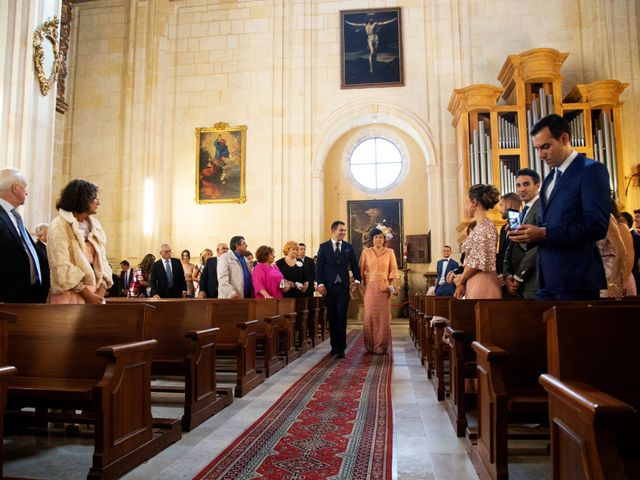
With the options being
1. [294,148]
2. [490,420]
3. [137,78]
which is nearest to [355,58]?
[294,148]

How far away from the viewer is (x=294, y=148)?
523 inches

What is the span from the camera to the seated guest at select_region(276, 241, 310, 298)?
8234mm

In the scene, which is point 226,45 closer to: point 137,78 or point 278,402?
point 137,78

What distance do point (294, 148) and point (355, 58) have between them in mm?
2712

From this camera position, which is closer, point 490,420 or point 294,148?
point 490,420

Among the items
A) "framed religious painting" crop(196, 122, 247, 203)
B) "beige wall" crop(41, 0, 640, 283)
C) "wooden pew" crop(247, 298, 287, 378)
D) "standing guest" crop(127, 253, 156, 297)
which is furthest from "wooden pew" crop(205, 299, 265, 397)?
"framed religious painting" crop(196, 122, 247, 203)

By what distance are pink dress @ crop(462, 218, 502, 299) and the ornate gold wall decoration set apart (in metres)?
6.34

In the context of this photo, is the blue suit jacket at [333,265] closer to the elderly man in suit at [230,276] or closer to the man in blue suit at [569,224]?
the elderly man in suit at [230,276]

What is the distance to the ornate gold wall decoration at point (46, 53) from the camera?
725cm

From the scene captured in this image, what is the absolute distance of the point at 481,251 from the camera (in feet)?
13.1

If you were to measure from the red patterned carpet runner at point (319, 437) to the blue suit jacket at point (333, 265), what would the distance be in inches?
88.8

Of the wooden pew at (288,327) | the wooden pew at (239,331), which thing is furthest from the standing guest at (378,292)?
the wooden pew at (239,331)

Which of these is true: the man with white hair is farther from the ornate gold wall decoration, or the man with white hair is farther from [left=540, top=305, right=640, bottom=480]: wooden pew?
the ornate gold wall decoration

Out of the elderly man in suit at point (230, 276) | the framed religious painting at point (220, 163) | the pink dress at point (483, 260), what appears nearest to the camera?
the pink dress at point (483, 260)
